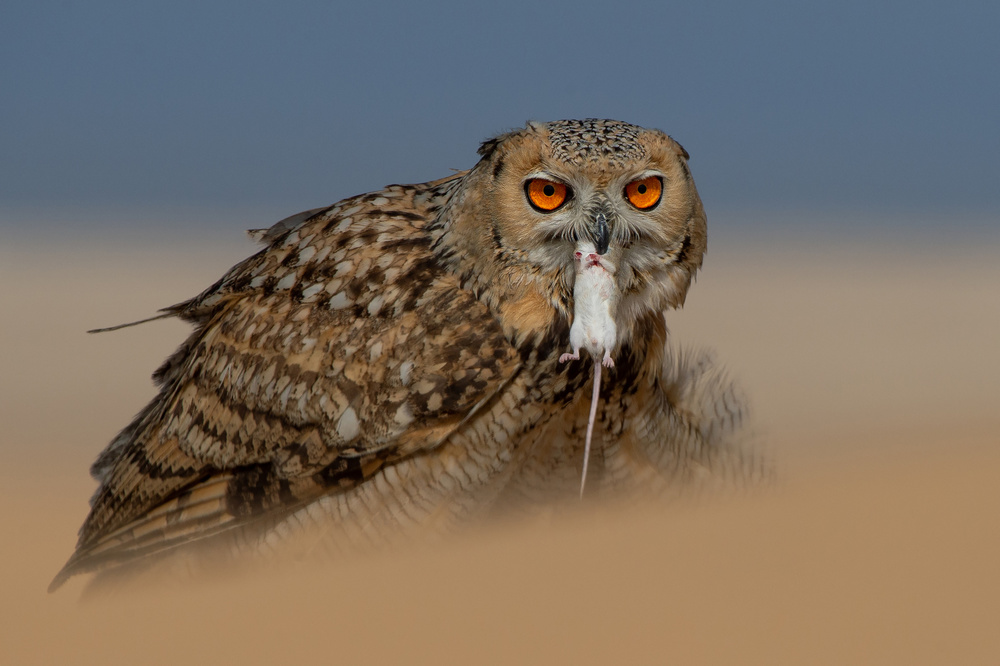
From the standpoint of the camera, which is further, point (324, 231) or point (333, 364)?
point (324, 231)

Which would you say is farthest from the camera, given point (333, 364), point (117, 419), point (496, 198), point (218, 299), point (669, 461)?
point (117, 419)

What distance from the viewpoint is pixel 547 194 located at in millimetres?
3393

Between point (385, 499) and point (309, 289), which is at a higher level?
point (309, 289)

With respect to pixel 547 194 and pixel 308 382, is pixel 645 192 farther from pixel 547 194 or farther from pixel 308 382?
pixel 308 382

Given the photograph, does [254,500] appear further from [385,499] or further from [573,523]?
[573,523]

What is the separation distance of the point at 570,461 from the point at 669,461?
48 cm

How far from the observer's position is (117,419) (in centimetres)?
1412

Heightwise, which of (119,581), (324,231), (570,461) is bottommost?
(119,581)

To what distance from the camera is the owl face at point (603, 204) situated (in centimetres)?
333

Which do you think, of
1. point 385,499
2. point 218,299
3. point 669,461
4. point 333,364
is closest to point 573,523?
point 669,461

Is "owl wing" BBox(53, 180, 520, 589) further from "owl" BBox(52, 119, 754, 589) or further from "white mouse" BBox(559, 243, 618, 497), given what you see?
"white mouse" BBox(559, 243, 618, 497)

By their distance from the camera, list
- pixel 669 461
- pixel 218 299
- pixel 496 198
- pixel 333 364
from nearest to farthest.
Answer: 1. pixel 496 198
2. pixel 333 364
3. pixel 669 461
4. pixel 218 299

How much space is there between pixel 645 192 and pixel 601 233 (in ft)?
0.92

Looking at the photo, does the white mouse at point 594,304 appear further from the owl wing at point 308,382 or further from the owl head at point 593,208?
the owl wing at point 308,382
